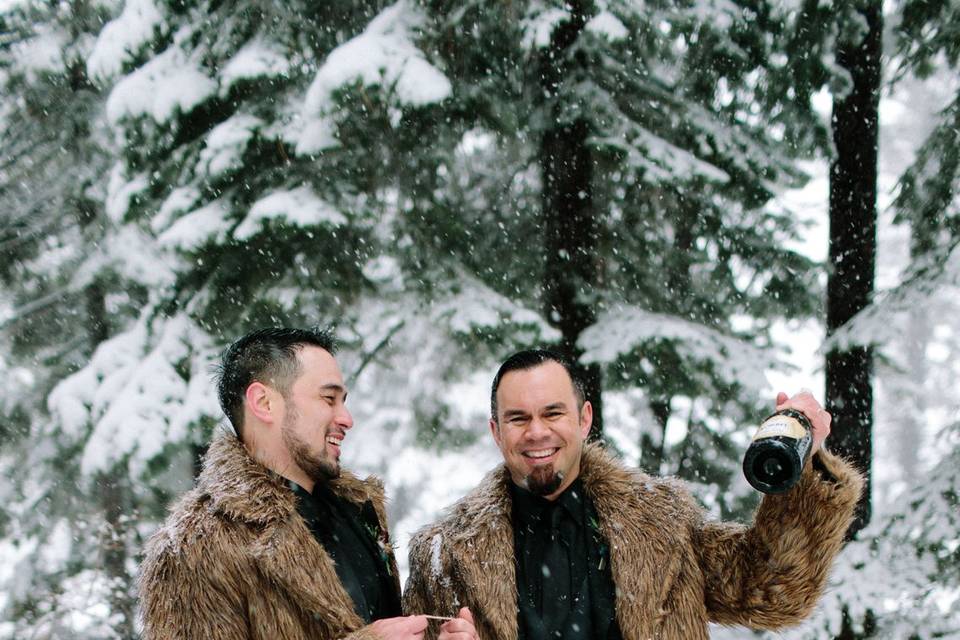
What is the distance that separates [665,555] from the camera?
3012 mm

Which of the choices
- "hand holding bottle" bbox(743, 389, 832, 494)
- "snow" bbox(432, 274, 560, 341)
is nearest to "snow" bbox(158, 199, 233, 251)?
"snow" bbox(432, 274, 560, 341)

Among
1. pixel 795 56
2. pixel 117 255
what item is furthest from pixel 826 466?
pixel 117 255

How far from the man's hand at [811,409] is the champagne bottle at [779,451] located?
27mm

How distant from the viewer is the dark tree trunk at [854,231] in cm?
726

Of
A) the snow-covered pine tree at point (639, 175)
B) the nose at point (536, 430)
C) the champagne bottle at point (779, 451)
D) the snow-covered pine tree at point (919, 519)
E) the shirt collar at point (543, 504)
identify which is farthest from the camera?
the snow-covered pine tree at point (639, 175)

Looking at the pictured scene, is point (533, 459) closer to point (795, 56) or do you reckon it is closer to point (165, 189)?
point (795, 56)

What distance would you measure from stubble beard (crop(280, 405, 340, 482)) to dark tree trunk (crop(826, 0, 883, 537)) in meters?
5.62

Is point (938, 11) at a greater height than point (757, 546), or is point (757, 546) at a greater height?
point (938, 11)

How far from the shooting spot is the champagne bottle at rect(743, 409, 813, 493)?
2.41 meters

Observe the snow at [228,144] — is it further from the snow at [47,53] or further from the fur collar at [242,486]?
the snow at [47,53]

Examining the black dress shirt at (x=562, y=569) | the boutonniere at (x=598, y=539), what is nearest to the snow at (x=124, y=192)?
the black dress shirt at (x=562, y=569)

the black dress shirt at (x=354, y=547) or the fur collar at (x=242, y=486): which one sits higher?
the fur collar at (x=242, y=486)

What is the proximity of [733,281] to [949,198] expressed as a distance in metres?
2.41

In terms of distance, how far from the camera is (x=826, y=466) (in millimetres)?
2781
